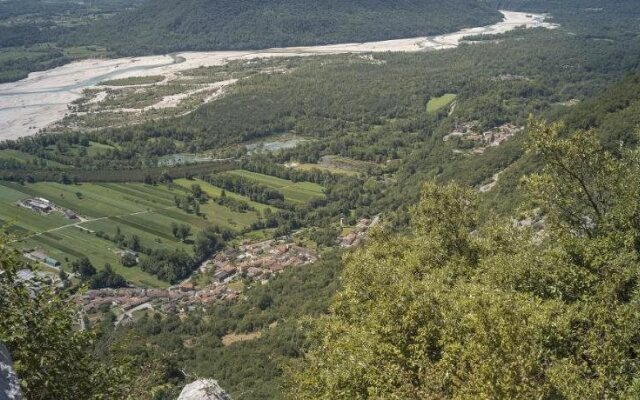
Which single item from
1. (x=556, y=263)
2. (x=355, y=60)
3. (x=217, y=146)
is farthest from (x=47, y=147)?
(x=556, y=263)

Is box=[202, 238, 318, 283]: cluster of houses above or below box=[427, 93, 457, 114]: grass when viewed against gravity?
below

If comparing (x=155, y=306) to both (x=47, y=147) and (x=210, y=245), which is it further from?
(x=47, y=147)

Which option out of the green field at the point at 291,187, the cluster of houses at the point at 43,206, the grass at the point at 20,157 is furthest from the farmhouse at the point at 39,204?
the green field at the point at 291,187

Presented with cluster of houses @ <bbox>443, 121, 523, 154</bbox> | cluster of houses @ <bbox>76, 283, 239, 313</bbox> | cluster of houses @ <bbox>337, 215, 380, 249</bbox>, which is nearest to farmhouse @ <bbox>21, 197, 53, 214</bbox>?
cluster of houses @ <bbox>76, 283, 239, 313</bbox>

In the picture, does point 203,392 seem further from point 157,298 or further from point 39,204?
point 39,204

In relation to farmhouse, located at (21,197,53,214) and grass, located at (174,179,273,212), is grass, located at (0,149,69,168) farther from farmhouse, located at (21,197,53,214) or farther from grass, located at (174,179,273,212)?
grass, located at (174,179,273,212)

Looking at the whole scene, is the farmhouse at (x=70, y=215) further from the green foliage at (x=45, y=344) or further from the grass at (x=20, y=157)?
the green foliage at (x=45, y=344)

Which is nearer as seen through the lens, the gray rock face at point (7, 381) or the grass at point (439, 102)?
the gray rock face at point (7, 381)
